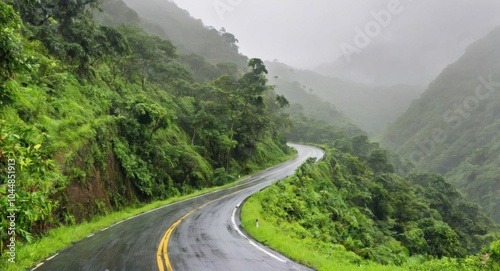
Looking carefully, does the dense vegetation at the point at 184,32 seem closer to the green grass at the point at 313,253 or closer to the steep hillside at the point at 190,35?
the steep hillside at the point at 190,35

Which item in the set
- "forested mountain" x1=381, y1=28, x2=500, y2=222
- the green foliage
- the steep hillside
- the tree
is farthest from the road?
"forested mountain" x1=381, y1=28, x2=500, y2=222

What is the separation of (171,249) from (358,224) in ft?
57.3

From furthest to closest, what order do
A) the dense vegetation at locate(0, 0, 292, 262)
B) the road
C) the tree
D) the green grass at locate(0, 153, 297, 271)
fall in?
the green grass at locate(0, 153, 297, 271), the road, the dense vegetation at locate(0, 0, 292, 262), the tree

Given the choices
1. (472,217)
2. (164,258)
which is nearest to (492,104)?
(472,217)

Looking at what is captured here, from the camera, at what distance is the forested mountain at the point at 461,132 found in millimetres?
95188

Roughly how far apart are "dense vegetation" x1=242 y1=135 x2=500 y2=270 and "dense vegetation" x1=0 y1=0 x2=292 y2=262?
7.69 m

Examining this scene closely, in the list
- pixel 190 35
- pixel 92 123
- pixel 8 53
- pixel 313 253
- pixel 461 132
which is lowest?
pixel 313 253

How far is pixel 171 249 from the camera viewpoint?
10.3 metres

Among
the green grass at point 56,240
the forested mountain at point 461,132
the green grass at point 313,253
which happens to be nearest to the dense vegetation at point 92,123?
the green grass at point 56,240

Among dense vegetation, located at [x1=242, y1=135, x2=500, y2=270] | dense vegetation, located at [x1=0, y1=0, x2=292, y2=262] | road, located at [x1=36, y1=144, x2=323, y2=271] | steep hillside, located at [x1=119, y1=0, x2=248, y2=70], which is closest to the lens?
dense vegetation, located at [x1=0, y1=0, x2=292, y2=262]

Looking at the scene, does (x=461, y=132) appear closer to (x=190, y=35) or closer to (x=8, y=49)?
(x=190, y=35)

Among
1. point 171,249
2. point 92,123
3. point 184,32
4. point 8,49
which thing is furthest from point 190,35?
point 8,49

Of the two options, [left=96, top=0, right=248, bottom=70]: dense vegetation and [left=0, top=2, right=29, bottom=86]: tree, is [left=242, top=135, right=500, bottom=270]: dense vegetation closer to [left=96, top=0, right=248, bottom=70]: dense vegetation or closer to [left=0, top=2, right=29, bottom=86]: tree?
[left=0, top=2, right=29, bottom=86]: tree

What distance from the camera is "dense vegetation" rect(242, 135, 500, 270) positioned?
1096 centimetres
